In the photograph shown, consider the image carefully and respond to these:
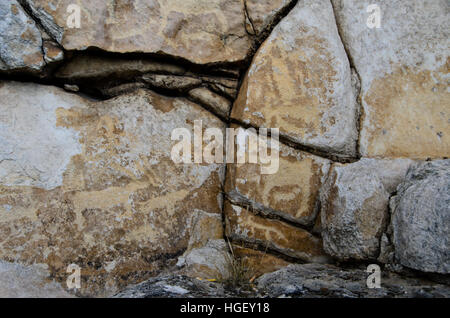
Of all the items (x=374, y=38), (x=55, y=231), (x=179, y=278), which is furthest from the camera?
(x=374, y=38)

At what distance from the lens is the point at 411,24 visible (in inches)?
98.2

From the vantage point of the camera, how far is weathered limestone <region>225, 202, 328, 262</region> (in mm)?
2387

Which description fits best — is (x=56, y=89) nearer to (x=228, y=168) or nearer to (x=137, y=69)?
(x=137, y=69)

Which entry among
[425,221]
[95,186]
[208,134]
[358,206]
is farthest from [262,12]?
[425,221]

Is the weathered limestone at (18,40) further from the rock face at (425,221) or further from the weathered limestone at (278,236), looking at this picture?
the rock face at (425,221)

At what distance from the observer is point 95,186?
7.68ft

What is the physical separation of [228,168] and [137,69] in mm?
816

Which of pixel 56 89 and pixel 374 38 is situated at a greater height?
pixel 374 38

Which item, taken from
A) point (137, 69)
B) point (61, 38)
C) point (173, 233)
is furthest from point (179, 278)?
point (61, 38)

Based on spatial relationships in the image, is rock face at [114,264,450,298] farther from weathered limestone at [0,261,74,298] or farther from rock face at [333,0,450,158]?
rock face at [333,0,450,158]

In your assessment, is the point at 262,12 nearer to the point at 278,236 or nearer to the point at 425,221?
the point at 278,236

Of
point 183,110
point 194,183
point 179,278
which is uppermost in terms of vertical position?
point 183,110

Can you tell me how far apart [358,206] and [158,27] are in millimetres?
1542

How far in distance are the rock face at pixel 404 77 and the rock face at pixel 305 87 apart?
0.11 meters
